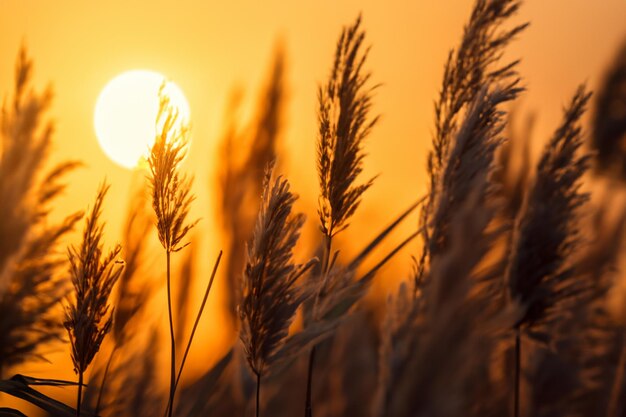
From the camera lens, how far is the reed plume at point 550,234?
60.7 inches

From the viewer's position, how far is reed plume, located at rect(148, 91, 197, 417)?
134 cm

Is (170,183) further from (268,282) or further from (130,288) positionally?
(130,288)

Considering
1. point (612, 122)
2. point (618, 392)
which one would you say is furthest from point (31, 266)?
point (612, 122)

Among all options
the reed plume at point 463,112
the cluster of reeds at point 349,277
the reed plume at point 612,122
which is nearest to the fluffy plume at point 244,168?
the cluster of reeds at point 349,277

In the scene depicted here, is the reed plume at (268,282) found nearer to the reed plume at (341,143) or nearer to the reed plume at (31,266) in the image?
the reed plume at (341,143)

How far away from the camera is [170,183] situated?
1.36 m

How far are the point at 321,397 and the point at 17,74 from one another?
1.33 m

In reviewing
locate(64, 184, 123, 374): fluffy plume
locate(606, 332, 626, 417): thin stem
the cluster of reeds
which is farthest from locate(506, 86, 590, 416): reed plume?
locate(64, 184, 123, 374): fluffy plume

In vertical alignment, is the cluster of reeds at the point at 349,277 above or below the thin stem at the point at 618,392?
above

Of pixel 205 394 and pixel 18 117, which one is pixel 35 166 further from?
pixel 205 394

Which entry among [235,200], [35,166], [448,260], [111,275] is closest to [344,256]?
[235,200]

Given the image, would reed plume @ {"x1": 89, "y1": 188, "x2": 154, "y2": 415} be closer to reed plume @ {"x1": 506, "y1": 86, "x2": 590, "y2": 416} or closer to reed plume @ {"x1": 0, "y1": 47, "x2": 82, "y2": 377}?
reed plume @ {"x1": 0, "y1": 47, "x2": 82, "y2": 377}

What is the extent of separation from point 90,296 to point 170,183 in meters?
0.23

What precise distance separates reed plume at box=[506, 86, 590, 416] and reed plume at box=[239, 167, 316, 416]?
0.51 metres
